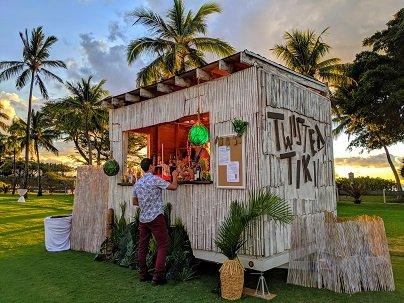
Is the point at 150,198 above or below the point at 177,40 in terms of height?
below

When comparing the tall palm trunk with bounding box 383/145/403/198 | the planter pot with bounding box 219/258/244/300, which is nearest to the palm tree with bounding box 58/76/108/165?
the tall palm trunk with bounding box 383/145/403/198

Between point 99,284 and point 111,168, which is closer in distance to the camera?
point 99,284

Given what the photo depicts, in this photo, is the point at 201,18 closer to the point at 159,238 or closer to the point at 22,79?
the point at 159,238

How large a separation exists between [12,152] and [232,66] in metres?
48.6

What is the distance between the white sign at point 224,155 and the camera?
19.9 ft

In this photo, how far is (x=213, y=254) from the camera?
6055mm

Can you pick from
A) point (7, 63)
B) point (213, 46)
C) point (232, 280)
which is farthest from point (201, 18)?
point (7, 63)

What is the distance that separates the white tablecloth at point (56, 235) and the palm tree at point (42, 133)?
34.6 metres

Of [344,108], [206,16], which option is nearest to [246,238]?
[206,16]

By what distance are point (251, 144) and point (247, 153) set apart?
168 millimetres

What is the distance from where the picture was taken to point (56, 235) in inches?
351

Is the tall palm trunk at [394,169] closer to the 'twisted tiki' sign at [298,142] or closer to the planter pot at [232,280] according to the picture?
the 'twisted tiki' sign at [298,142]

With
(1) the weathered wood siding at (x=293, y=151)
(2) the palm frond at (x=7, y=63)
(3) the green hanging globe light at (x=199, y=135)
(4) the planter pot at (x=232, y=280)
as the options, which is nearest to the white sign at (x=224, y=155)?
(3) the green hanging globe light at (x=199, y=135)

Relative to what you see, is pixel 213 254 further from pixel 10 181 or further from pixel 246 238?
pixel 10 181
